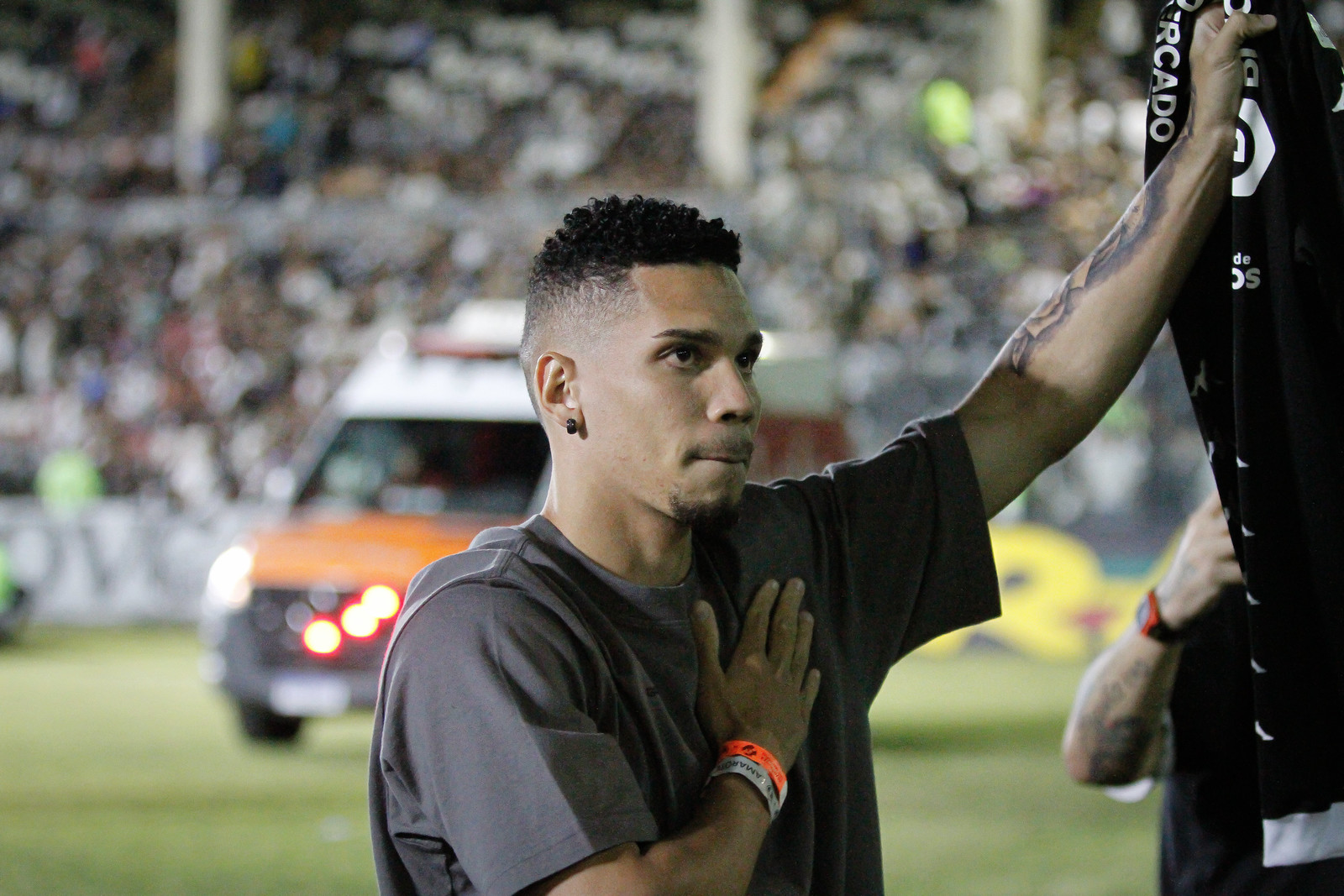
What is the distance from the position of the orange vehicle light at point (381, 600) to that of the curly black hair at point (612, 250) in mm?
6370

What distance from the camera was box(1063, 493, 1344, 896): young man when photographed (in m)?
2.87

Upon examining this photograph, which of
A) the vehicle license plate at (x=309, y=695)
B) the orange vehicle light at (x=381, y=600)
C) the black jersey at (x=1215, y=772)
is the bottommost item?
the vehicle license plate at (x=309, y=695)

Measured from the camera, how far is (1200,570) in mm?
2867

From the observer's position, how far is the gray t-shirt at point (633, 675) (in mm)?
1922

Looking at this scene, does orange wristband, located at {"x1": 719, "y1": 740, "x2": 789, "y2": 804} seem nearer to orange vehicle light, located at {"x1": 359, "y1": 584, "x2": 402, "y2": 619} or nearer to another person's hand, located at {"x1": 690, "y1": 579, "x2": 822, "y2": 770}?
another person's hand, located at {"x1": 690, "y1": 579, "x2": 822, "y2": 770}

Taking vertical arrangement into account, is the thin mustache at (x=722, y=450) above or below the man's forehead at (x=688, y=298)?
below

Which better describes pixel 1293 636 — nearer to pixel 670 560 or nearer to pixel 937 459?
pixel 937 459

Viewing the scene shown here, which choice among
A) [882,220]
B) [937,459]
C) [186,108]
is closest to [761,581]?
[937,459]

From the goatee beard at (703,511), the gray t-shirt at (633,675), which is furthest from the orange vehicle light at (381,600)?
the goatee beard at (703,511)

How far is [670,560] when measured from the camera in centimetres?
233

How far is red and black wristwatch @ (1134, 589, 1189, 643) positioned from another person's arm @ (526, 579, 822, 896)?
892mm

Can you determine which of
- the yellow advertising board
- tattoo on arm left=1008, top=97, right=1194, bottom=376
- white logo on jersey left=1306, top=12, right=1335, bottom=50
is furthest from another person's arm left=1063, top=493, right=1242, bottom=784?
the yellow advertising board

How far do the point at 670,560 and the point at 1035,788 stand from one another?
19.9 ft

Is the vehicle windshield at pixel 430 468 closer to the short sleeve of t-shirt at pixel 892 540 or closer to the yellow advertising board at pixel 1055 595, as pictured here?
the yellow advertising board at pixel 1055 595
